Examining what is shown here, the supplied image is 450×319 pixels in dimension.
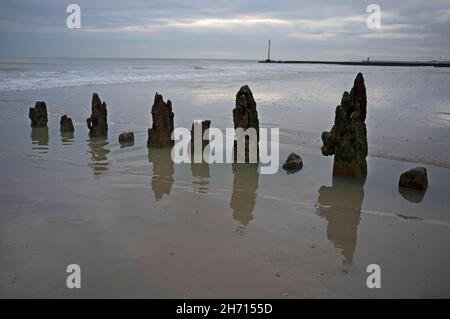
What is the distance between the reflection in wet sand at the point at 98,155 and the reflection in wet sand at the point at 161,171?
105cm

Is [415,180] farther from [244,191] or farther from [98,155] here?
[98,155]

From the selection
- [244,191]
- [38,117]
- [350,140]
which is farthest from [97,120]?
[350,140]

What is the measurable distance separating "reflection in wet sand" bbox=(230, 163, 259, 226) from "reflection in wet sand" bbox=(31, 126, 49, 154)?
4.98 meters

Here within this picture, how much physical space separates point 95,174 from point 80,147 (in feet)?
9.26

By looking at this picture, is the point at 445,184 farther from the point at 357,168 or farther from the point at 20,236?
the point at 20,236

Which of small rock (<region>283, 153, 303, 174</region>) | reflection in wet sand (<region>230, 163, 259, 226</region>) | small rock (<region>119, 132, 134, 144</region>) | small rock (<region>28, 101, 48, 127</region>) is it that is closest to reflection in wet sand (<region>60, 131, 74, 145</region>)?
small rock (<region>28, 101, 48, 127</region>)

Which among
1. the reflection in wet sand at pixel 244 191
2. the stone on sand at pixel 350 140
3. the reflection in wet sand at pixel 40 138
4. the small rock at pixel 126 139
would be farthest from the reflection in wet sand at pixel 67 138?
the stone on sand at pixel 350 140

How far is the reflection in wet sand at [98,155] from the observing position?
875 cm

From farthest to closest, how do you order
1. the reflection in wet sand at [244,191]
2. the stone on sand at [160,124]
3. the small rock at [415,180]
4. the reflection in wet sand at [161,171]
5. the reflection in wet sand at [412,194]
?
the stone on sand at [160,124], the small rock at [415,180], the reflection in wet sand at [161,171], the reflection in wet sand at [412,194], the reflection in wet sand at [244,191]

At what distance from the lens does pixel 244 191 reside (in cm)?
765

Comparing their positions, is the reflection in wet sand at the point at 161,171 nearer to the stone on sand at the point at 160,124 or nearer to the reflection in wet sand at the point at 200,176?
the stone on sand at the point at 160,124

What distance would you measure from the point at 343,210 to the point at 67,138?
852 cm

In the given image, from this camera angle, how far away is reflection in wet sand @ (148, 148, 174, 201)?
7.59 metres
